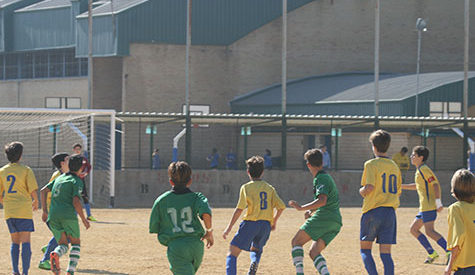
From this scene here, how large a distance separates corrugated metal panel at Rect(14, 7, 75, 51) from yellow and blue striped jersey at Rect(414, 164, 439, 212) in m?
35.8

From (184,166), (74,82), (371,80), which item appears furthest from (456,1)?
(184,166)

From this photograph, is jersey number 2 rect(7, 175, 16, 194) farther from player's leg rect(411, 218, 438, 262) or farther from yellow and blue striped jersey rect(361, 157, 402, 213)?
player's leg rect(411, 218, 438, 262)

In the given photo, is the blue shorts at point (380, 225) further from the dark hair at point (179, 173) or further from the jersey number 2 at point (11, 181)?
the jersey number 2 at point (11, 181)

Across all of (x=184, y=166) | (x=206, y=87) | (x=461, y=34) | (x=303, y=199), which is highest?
(x=461, y=34)

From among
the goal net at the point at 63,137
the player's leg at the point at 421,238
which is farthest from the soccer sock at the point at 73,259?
the goal net at the point at 63,137

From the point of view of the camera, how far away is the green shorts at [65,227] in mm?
10914

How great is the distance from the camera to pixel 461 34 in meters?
49.1

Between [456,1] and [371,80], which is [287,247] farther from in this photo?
[456,1]

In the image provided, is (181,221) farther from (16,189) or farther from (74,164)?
(16,189)

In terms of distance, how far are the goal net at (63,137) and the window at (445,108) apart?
15791 millimetres

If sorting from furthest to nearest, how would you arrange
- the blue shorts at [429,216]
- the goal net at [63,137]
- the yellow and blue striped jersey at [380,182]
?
1. the goal net at [63,137]
2. the blue shorts at [429,216]
3. the yellow and blue striped jersey at [380,182]

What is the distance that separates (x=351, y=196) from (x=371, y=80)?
1594cm

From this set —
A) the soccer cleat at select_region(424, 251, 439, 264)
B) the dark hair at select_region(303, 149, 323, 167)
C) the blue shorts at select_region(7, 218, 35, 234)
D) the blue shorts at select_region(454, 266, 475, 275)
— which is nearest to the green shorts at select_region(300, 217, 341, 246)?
the dark hair at select_region(303, 149, 323, 167)

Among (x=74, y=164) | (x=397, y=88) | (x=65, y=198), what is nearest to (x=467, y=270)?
(x=74, y=164)
